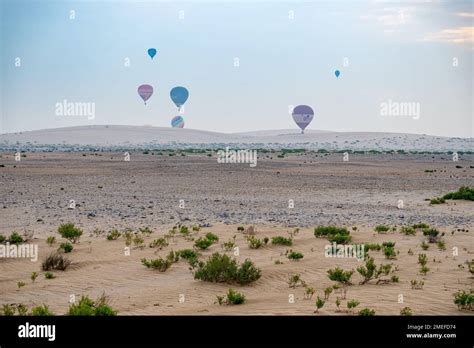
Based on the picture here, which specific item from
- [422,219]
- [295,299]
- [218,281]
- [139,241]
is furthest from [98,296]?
[422,219]

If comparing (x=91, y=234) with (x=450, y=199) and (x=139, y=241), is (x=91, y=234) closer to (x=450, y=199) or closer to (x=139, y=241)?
(x=139, y=241)

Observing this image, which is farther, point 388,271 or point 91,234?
point 91,234

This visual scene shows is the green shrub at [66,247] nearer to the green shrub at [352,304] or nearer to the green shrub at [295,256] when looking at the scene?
the green shrub at [295,256]

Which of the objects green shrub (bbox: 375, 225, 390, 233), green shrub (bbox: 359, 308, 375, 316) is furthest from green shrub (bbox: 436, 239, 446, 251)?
green shrub (bbox: 359, 308, 375, 316)

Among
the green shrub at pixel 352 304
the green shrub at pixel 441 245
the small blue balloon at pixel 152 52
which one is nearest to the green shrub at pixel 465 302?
the green shrub at pixel 352 304

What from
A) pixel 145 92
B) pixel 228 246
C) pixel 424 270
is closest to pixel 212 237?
pixel 228 246

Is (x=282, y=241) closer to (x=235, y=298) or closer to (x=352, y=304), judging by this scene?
(x=235, y=298)
